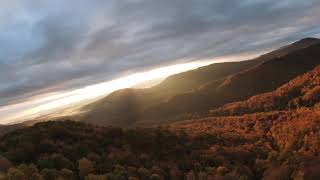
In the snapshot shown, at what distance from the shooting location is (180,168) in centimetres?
14462

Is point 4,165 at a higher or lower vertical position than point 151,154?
higher

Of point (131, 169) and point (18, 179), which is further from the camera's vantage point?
point (131, 169)

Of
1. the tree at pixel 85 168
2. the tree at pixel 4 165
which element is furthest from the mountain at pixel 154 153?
the tree at pixel 4 165

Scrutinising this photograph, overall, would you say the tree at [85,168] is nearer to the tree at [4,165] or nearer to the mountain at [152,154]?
the mountain at [152,154]

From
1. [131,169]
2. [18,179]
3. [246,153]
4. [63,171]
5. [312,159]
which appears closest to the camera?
[18,179]

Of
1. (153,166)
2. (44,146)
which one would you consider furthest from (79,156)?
(153,166)

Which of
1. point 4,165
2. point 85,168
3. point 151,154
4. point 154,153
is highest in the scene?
point 4,165

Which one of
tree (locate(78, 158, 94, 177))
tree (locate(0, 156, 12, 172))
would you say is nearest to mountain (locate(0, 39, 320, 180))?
tree (locate(78, 158, 94, 177))

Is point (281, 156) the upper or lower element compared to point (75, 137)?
lower

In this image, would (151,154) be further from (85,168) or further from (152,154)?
(85,168)

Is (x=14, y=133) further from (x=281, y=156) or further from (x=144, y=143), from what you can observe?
(x=281, y=156)

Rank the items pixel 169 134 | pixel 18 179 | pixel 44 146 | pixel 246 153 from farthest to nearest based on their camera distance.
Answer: pixel 169 134 < pixel 246 153 < pixel 44 146 < pixel 18 179

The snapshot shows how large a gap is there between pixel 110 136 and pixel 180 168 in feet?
137

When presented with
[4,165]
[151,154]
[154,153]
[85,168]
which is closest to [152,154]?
[151,154]
